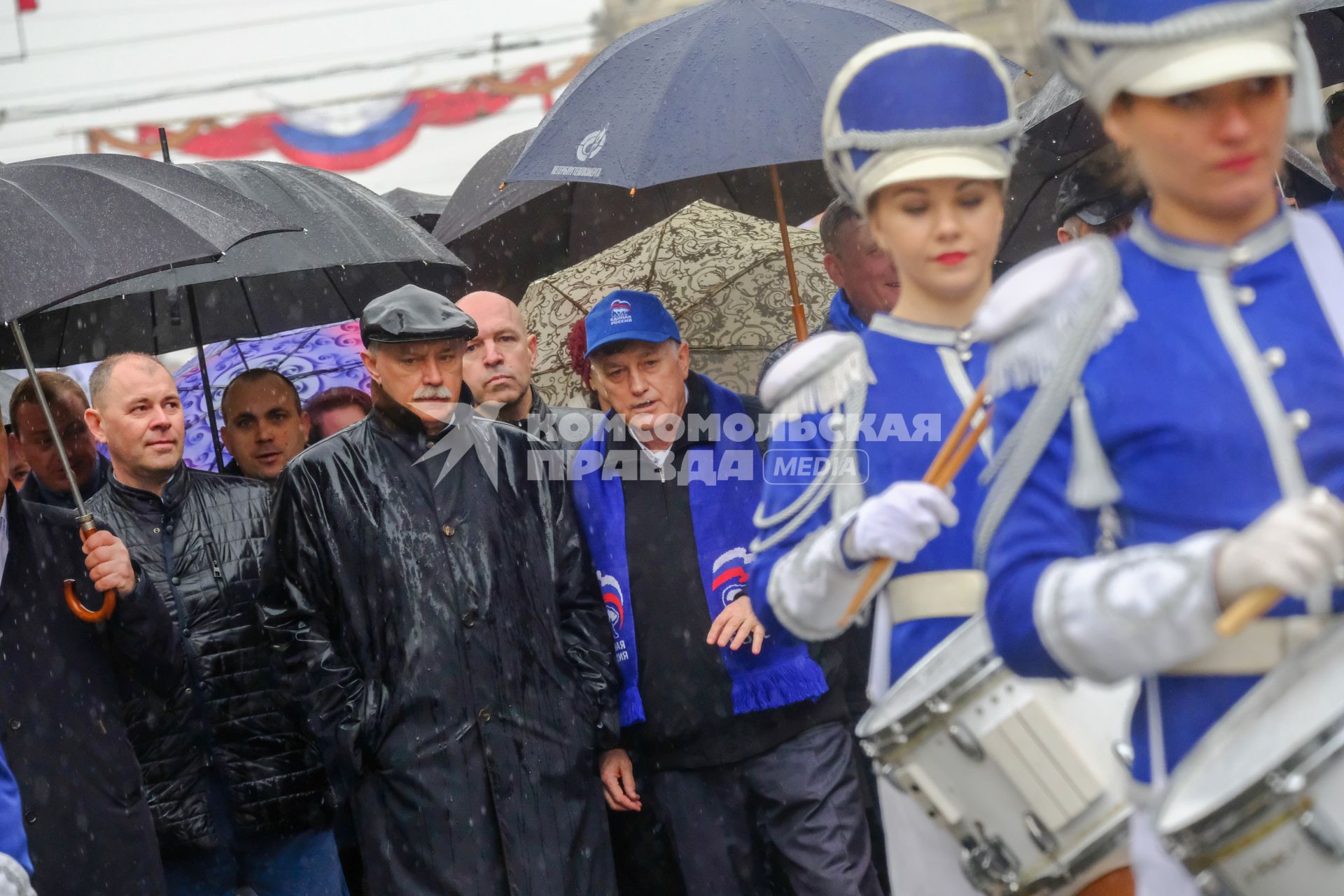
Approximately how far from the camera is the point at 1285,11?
6.91ft

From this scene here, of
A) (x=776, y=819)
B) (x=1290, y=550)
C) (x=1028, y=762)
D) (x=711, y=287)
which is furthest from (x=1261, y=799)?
(x=711, y=287)

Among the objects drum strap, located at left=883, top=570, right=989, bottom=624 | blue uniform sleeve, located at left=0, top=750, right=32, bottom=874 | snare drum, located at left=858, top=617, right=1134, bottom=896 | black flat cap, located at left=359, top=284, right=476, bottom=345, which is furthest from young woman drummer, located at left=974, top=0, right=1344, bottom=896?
black flat cap, located at left=359, top=284, right=476, bottom=345

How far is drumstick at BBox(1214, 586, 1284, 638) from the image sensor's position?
1.87 m

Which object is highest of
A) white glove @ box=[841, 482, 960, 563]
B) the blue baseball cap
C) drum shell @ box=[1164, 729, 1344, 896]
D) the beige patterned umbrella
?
the beige patterned umbrella

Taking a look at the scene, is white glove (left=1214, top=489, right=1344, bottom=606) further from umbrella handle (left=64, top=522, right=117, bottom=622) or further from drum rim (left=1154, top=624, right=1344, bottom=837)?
umbrella handle (left=64, top=522, right=117, bottom=622)

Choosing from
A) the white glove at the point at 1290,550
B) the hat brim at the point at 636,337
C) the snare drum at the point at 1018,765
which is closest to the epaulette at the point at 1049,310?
the white glove at the point at 1290,550

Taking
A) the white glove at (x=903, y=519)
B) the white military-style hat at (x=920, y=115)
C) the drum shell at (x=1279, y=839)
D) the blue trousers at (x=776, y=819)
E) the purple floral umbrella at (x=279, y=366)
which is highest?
the purple floral umbrella at (x=279, y=366)

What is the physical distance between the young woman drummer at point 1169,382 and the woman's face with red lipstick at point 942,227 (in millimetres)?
898

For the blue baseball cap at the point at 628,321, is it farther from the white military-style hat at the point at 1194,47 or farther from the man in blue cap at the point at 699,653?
the white military-style hat at the point at 1194,47

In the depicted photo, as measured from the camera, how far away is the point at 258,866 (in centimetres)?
568

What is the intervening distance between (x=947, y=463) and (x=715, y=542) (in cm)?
225

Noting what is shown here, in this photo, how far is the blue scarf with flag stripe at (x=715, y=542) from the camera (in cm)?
498

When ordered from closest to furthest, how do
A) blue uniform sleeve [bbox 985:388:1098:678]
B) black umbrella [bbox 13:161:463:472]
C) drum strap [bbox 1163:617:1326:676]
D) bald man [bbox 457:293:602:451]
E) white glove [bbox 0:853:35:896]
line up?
1. drum strap [bbox 1163:617:1326:676]
2. blue uniform sleeve [bbox 985:388:1098:678]
3. white glove [bbox 0:853:35:896]
4. black umbrella [bbox 13:161:463:472]
5. bald man [bbox 457:293:602:451]

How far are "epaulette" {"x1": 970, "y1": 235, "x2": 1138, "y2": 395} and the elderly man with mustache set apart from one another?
2.88m
